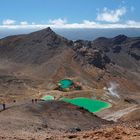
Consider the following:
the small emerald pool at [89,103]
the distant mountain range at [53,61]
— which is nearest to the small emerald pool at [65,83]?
the distant mountain range at [53,61]

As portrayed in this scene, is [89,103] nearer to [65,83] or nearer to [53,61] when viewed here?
[65,83]

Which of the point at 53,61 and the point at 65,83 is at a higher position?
the point at 53,61

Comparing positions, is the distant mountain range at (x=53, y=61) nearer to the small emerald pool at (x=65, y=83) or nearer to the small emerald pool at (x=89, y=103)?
the small emerald pool at (x=65, y=83)

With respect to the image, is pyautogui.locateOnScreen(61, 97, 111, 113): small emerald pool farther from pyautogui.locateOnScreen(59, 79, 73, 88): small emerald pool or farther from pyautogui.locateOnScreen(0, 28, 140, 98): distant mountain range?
pyautogui.locateOnScreen(0, 28, 140, 98): distant mountain range

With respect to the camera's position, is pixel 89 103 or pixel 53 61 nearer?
pixel 89 103

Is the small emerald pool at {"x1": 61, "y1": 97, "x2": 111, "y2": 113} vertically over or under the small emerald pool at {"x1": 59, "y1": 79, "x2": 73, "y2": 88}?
over

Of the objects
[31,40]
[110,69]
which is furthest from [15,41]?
[110,69]

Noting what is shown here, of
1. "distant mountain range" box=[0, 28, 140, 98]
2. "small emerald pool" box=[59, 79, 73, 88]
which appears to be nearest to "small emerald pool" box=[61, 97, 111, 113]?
"small emerald pool" box=[59, 79, 73, 88]

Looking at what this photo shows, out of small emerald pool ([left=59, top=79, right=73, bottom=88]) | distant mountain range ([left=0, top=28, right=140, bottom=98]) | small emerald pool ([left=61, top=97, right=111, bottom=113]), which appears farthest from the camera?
distant mountain range ([left=0, top=28, right=140, bottom=98])

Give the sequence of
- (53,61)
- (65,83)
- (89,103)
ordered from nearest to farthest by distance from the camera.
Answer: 1. (89,103)
2. (65,83)
3. (53,61)

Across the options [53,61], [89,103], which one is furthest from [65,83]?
[89,103]

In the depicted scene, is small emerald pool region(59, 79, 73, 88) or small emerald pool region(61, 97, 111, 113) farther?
small emerald pool region(59, 79, 73, 88)

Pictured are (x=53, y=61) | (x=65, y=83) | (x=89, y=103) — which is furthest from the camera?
(x=53, y=61)
